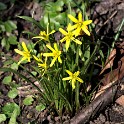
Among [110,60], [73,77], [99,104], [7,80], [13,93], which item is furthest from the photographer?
[7,80]

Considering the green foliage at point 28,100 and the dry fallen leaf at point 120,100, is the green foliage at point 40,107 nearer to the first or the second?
the green foliage at point 28,100

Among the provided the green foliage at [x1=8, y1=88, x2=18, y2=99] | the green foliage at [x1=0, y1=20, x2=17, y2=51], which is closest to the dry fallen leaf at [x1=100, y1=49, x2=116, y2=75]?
the green foliage at [x1=8, y1=88, x2=18, y2=99]

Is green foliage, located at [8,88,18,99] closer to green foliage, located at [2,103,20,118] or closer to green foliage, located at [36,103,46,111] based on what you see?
green foliage, located at [2,103,20,118]

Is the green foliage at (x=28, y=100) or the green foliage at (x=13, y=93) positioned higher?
the green foliage at (x=13, y=93)

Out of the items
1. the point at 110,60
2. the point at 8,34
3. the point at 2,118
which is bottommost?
the point at 2,118

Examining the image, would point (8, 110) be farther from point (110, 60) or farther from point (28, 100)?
point (110, 60)

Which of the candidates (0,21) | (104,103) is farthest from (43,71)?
(0,21)

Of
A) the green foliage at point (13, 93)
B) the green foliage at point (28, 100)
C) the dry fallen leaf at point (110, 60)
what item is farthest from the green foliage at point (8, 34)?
the dry fallen leaf at point (110, 60)

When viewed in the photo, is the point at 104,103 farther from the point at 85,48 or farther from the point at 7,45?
the point at 7,45

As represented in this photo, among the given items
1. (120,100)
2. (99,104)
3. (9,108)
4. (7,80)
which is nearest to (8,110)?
(9,108)
